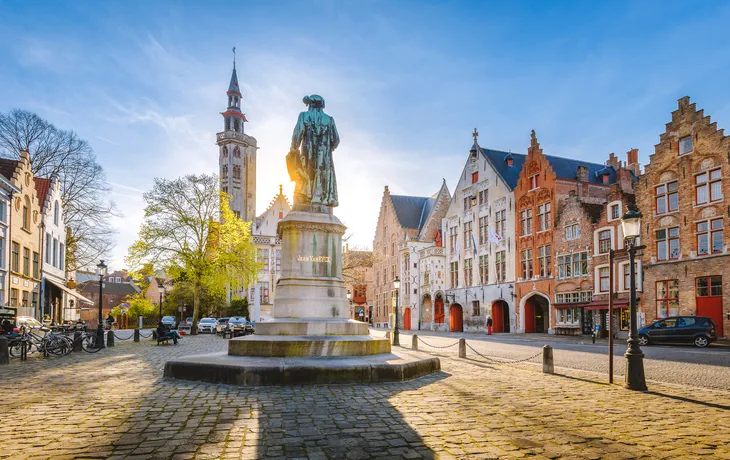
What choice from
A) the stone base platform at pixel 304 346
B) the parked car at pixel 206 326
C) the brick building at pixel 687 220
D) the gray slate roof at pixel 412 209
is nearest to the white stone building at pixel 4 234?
the parked car at pixel 206 326

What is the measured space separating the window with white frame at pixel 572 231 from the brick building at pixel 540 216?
147cm

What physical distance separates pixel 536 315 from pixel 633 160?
56.0 ft

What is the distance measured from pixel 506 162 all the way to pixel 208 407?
4145 cm

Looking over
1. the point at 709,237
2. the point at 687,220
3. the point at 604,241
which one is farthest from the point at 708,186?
the point at 604,241

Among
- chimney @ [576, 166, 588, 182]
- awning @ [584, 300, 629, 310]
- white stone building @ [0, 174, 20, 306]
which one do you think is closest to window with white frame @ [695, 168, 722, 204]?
awning @ [584, 300, 629, 310]

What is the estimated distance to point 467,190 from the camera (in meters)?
47.1

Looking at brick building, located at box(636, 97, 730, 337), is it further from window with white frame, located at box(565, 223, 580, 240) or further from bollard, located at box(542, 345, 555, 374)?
bollard, located at box(542, 345, 555, 374)

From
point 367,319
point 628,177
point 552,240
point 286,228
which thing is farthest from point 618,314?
point 367,319

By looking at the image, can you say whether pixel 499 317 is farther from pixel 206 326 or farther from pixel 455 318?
pixel 206 326

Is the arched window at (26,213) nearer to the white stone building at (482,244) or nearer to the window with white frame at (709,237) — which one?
the white stone building at (482,244)

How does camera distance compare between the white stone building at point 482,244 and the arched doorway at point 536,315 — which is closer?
the arched doorway at point 536,315

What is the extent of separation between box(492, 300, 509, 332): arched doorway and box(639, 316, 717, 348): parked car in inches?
717

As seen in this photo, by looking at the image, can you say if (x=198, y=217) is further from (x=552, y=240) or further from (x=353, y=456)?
(x=353, y=456)

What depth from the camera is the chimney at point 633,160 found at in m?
46.1
